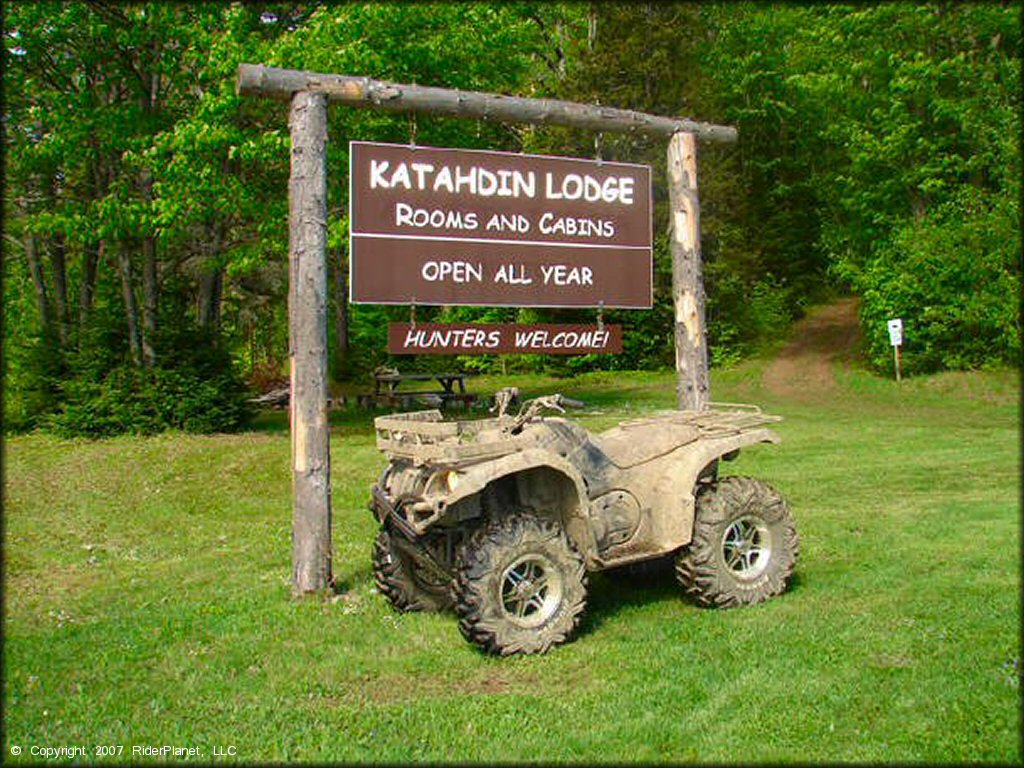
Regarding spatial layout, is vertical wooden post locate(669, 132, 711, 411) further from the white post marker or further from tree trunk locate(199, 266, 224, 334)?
the white post marker

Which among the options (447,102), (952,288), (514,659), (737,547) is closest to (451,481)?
(514,659)

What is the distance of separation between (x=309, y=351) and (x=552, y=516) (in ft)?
7.99

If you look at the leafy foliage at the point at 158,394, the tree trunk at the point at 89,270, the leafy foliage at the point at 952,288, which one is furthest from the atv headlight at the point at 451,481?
the leafy foliage at the point at 952,288

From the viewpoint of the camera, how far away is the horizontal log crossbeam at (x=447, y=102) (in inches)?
280

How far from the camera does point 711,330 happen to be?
102 feet

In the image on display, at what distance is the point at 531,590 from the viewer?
5.80 m

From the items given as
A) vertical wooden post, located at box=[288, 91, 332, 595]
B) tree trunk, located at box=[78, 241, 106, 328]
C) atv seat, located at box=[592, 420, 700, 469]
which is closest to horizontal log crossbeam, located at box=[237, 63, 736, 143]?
vertical wooden post, located at box=[288, 91, 332, 595]

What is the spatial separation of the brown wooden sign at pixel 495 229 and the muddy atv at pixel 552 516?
142 centimetres

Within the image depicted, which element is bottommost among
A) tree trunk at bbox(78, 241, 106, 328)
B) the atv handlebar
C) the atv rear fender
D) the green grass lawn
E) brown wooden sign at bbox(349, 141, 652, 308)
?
the green grass lawn

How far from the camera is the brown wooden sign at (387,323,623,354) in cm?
728

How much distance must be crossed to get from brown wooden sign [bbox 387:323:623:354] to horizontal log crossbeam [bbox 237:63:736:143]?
1.90 metres

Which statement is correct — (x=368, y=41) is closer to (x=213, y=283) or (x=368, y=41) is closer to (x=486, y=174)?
(x=213, y=283)

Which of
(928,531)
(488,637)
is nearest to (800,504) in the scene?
(928,531)

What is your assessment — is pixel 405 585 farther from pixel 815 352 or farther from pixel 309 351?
pixel 815 352
